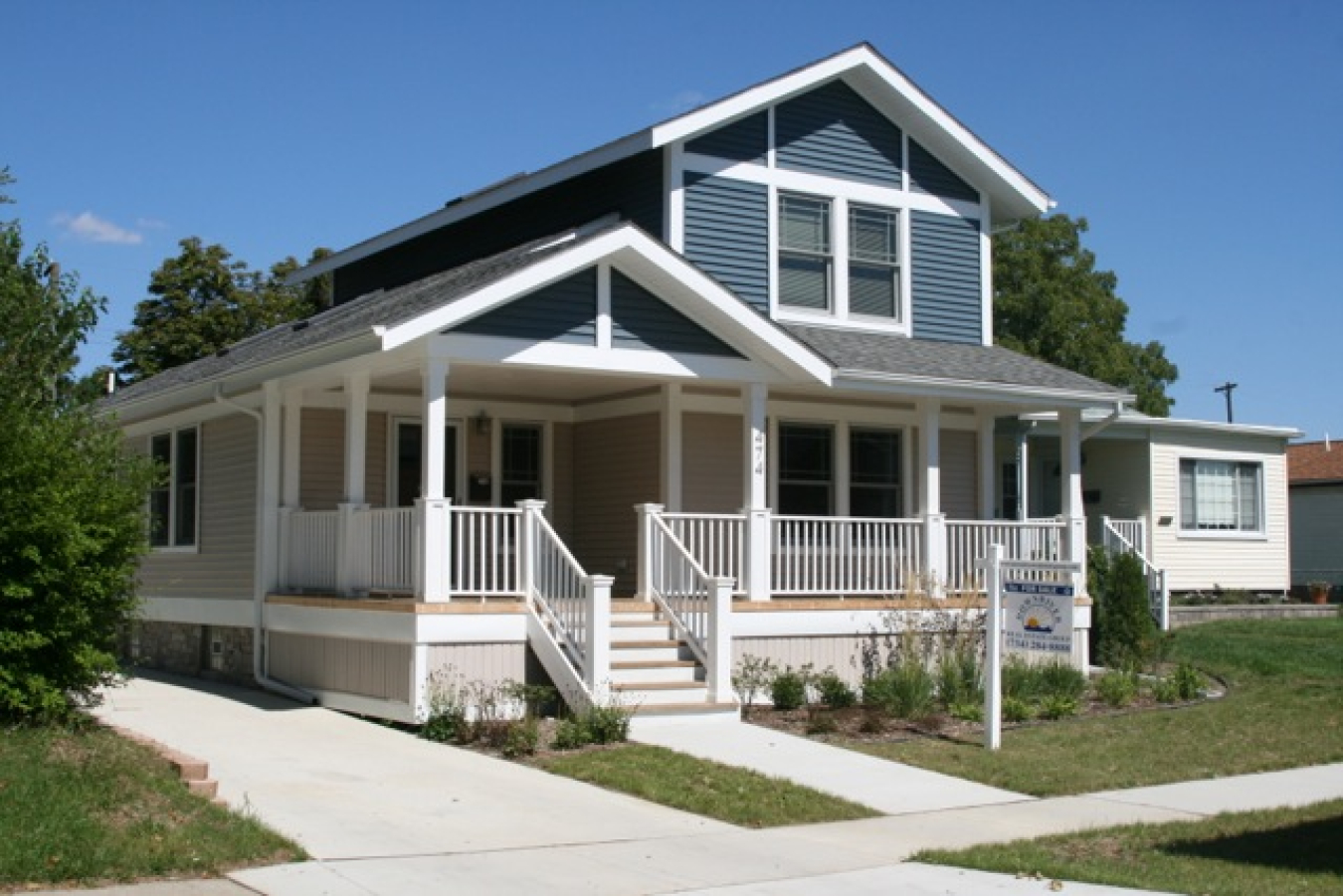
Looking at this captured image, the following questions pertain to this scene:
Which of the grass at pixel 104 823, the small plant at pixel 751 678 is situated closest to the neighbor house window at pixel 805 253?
the small plant at pixel 751 678

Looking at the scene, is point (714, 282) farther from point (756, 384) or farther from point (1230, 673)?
point (1230, 673)

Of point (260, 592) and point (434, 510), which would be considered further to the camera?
point (260, 592)

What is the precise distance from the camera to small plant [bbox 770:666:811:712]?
54.6 ft

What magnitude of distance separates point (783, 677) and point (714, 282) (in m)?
4.15

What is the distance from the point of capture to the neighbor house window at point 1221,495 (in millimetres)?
29750

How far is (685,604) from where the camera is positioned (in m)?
16.7

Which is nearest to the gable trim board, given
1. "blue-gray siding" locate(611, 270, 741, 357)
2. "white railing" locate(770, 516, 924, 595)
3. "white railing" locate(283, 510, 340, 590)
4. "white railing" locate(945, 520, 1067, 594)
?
"blue-gray siding" locate(611, 270, 741, 357)

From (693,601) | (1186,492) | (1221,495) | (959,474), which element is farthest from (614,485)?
(1221,495)

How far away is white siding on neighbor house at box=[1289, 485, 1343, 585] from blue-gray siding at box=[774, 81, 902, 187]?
20732 mm

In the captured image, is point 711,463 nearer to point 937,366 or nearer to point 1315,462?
point 937,366

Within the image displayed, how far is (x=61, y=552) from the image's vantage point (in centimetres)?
1201

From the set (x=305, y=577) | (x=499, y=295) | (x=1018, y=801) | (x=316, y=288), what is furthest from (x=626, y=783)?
(x=316, y=288)

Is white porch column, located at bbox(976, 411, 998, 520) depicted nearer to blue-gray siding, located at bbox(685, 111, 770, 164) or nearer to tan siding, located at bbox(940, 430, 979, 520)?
tan siding, located at bbox(940, 430, 979, 520)

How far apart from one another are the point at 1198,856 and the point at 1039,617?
4744mm
